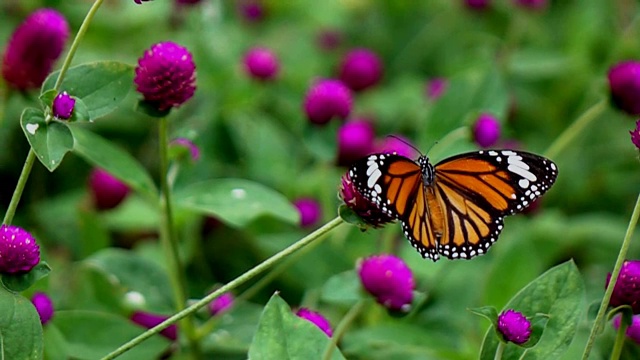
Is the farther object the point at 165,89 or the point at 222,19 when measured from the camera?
the point at 222,19

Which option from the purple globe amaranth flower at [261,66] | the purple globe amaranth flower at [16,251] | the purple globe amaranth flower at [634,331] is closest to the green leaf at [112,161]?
the purple globe amaranth flower at [16,251]

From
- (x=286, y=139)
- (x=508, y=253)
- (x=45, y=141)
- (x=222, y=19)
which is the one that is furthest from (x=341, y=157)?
(x=222, y=19)

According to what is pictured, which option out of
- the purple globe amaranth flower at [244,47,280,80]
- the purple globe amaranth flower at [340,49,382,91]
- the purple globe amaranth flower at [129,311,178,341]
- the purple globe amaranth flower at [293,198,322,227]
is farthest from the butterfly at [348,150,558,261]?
the purple globe amaranth flower at [340,49,382,91]

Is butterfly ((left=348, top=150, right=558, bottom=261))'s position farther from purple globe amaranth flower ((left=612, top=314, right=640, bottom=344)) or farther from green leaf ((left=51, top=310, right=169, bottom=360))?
green leaf ((left=51, top=310, right=169, bottom=360))

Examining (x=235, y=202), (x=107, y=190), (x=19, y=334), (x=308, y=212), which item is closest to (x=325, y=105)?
(x=308, y=212)

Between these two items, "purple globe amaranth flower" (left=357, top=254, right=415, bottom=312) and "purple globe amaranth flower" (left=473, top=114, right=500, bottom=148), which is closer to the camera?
"purple globe amaranth flower" (left=357, top=254, right=415, bottom=312)

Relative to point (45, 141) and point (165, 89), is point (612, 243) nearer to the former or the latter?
point (165, 89)

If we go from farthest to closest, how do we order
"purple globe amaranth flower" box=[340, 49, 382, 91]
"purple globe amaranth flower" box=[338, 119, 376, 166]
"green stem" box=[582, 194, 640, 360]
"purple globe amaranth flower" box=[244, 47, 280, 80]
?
"purple globe amaranth flower" box=[340, 49, 382, 91] → "purple globe amaranth flower" box=[244, 47, 280, 80] → "purple globe amaranth flower" box=[338, 119, 376, 166] → "green stem" box=[582, 194, 640, 360]
